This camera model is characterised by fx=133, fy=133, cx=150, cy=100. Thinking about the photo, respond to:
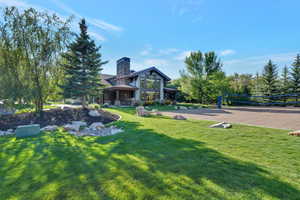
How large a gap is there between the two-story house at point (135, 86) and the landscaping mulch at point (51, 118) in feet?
33.1

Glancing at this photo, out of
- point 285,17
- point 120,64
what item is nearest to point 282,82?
point 285,17

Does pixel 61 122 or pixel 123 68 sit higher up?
pixel 123 68

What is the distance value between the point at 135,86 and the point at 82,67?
37.0 ft

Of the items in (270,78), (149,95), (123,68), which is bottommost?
(149,95)

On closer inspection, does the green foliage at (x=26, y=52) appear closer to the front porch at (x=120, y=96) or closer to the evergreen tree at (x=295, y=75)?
the front porch at (x=120, y=96)

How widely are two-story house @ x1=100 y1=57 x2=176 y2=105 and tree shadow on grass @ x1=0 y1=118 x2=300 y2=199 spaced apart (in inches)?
585

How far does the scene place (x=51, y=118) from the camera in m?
7.23

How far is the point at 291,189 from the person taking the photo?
1704 millimetres

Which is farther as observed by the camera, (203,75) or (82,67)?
(203,75)

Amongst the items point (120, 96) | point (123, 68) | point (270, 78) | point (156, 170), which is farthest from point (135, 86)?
point (270, 78)

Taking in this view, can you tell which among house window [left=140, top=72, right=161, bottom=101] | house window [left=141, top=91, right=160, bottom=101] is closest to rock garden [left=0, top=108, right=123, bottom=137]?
house window [left=141, top=91, right=160, bottom=101]

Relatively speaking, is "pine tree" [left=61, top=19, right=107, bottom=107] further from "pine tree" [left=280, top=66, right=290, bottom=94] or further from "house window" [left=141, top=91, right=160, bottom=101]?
"pine tree" [left=280, top=66, right=290, bottom=94]

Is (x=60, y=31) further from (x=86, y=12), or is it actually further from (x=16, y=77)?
(x=16, y=77)

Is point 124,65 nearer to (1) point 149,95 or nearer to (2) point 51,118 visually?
(1) point 149,95
